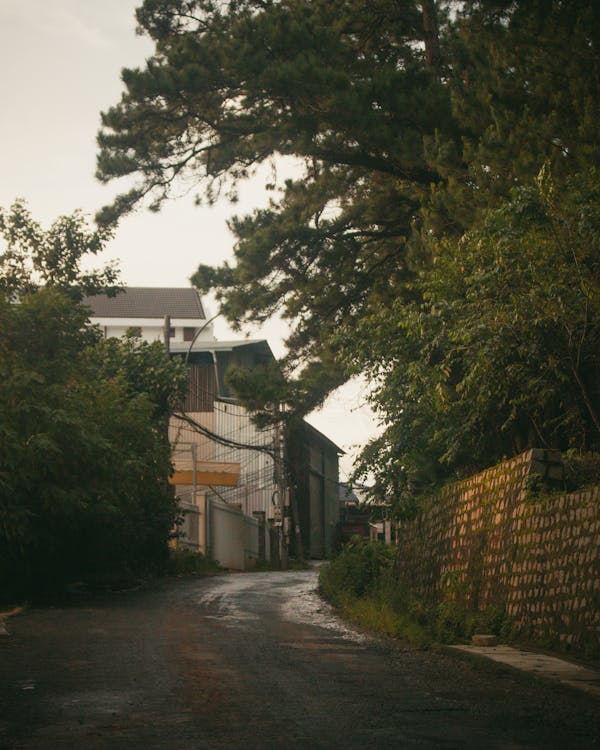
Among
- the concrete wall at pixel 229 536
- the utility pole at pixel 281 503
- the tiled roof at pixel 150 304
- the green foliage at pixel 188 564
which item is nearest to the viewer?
the green foliage at pixel 188 564

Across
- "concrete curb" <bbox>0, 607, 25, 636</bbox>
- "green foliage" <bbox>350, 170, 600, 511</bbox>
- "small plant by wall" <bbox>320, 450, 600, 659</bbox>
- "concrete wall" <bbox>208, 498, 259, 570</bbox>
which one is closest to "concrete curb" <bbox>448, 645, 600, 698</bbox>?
"small plant by wall" <bbox>320, 450, 600, 659</bbox>

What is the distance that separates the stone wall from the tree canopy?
965 millimetres

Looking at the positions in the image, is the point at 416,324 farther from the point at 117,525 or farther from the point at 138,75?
the point at 117,525

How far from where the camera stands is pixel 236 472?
50.1 metres

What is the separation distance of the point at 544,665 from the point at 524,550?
112 inches

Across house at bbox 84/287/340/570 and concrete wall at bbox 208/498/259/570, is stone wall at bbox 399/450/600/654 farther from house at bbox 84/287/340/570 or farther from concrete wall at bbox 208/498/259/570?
concrete wall at bbox 208/498/259/570

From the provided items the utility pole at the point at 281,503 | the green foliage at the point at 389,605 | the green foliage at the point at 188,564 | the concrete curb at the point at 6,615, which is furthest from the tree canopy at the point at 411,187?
the utility pole at the point at 281,503

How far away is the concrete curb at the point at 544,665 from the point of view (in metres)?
8.75

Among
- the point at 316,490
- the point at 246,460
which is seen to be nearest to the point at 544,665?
the point at 246,460

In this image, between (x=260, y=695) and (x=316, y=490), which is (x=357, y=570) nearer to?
(x=260, y=695)

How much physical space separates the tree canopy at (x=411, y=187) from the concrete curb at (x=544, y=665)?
335cm

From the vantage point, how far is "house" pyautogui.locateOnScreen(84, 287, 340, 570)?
134 ft

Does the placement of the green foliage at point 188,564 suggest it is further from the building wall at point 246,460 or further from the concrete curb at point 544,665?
the concrete curb at point 544,665

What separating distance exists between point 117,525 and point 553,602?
14.4 meters
